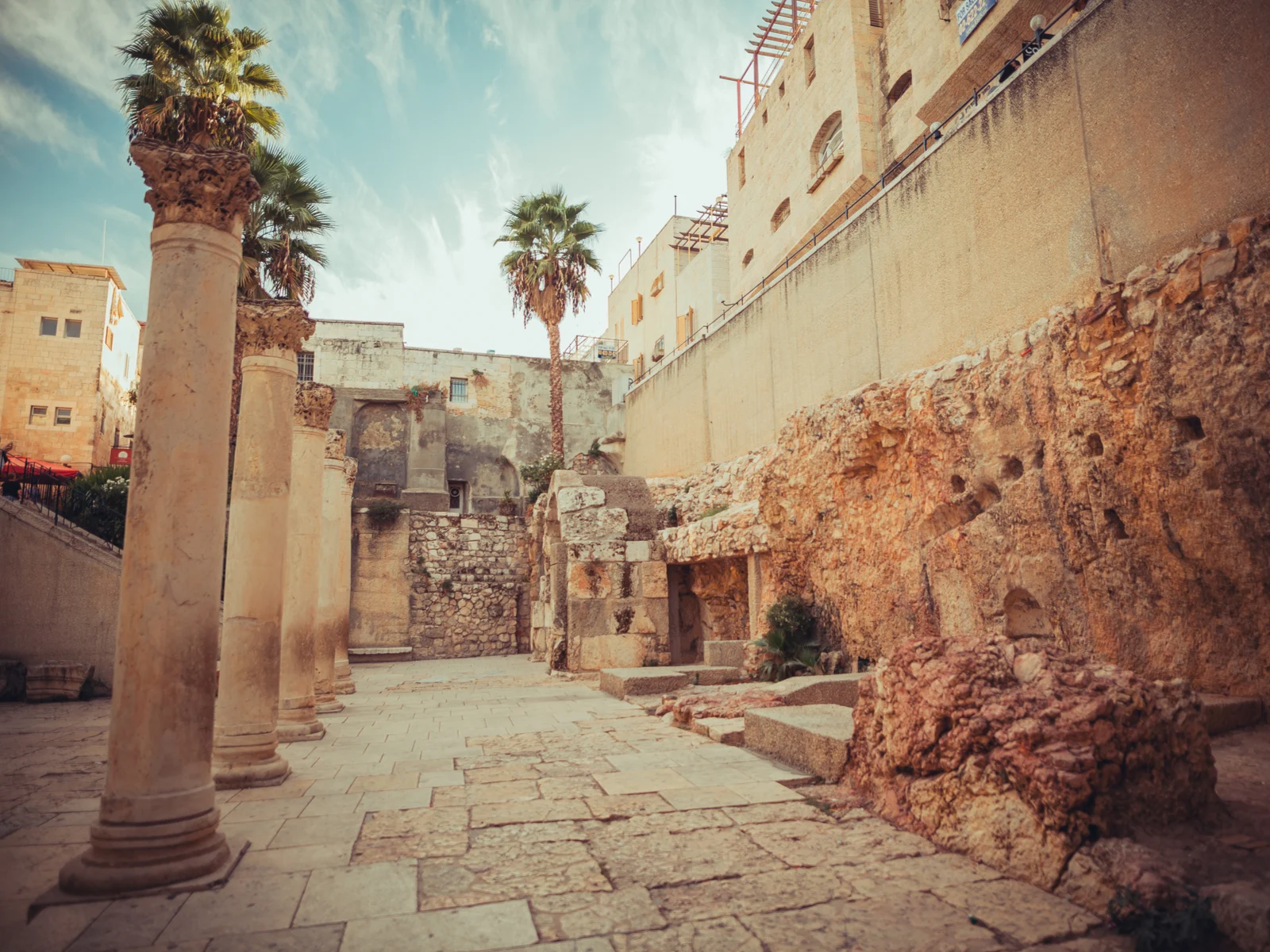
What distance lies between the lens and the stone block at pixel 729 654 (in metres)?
11.8

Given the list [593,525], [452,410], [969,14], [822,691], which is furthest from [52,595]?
[969,14]

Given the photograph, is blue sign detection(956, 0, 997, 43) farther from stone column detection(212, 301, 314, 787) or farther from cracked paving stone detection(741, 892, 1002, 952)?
cracked paving stone detection(741, 892, 1002, 952)

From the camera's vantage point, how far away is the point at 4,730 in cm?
886

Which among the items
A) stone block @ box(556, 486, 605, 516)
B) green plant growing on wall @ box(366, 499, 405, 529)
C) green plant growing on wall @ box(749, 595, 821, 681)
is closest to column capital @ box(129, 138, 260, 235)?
green plant growing on wall @ box(749, 595, 821, 681)

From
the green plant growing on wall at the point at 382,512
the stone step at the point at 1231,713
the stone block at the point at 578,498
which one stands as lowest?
the stone step at the point at 1231,713

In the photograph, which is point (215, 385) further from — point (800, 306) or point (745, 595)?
point (800, 306)

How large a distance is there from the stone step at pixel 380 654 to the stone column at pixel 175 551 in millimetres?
16864

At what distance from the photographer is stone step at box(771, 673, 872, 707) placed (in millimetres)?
7824

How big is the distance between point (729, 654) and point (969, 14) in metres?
14.3

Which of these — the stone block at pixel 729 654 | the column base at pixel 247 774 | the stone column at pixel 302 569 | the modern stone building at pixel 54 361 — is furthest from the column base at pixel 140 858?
the modern stone building at pixel 54 361

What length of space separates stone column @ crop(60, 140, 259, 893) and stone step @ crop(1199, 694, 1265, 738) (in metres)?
6.20

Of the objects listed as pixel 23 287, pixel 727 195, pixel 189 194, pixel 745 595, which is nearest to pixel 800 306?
pixel 745 595

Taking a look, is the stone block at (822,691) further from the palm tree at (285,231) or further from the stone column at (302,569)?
the palm tree at (285,231)

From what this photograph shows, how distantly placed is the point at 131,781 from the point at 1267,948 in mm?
4844
